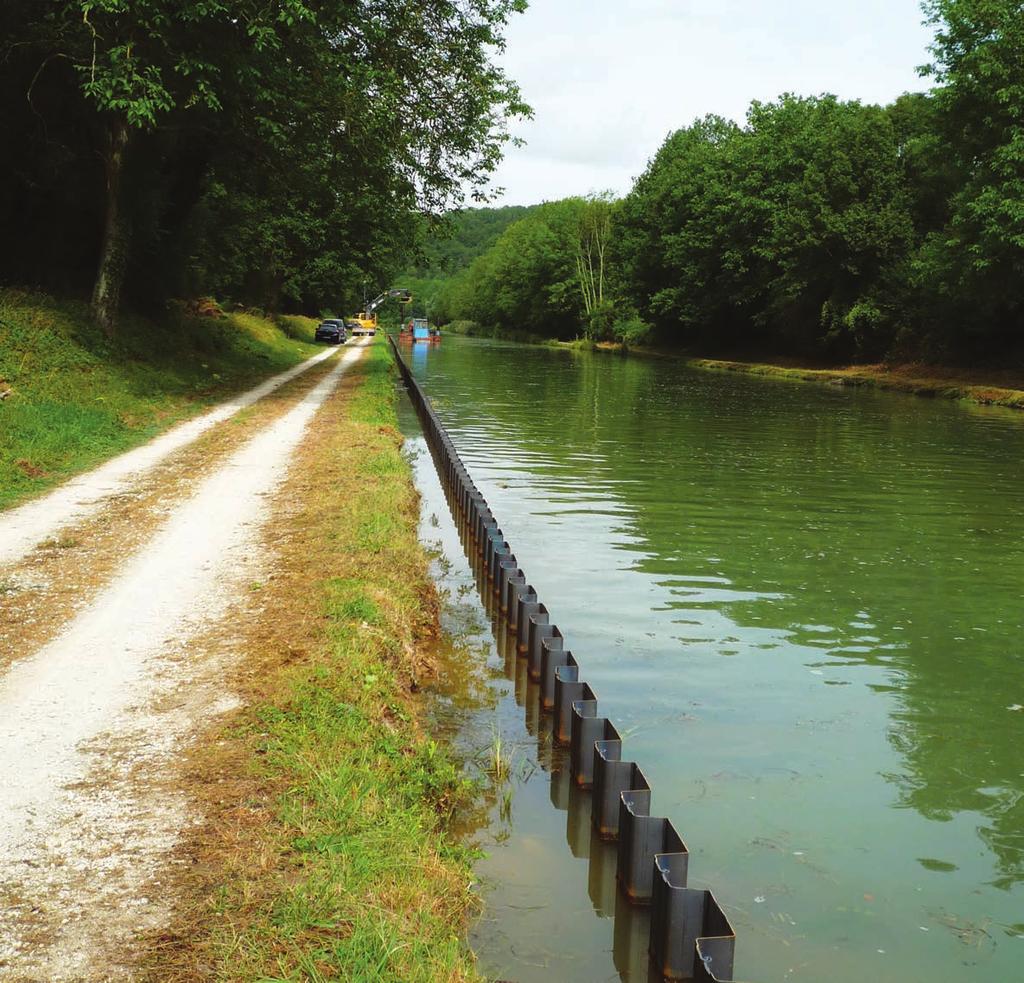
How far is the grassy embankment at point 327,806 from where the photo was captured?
12.4ft

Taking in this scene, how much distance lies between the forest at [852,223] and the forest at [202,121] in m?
19.2

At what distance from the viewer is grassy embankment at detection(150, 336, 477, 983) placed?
379 cm

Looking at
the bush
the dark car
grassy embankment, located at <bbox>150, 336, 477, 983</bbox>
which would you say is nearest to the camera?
grassy embankment, located at <bbox>150, 336, 477, 983</bbox>

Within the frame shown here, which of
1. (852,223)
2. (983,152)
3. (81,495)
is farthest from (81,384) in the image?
(852,223)

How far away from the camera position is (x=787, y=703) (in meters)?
7.77

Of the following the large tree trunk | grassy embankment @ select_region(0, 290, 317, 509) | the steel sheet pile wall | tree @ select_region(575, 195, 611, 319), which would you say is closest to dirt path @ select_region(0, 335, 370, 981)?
the steel sheet pile wall

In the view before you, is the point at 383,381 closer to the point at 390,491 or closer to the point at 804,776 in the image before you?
the point at 390,491

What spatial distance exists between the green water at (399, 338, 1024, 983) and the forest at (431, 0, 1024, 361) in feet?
74.8

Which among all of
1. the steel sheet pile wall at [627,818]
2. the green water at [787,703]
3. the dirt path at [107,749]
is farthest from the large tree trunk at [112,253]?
the steel sheet pile wall at [627,818]

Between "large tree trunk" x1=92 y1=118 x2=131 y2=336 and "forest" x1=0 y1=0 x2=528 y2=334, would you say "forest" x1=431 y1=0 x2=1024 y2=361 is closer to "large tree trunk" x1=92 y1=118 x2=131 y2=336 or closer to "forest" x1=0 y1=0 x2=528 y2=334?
"forest" x1=0 y1=0 x2=528 y2=334

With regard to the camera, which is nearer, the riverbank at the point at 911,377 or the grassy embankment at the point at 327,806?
the grassy embankment at the point at 327,806

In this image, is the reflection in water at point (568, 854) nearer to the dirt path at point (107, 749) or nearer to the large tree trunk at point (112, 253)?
the dirt path at point (107, 749)

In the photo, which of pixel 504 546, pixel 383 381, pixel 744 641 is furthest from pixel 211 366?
pixel 744 641

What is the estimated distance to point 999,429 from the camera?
26.8 metres
